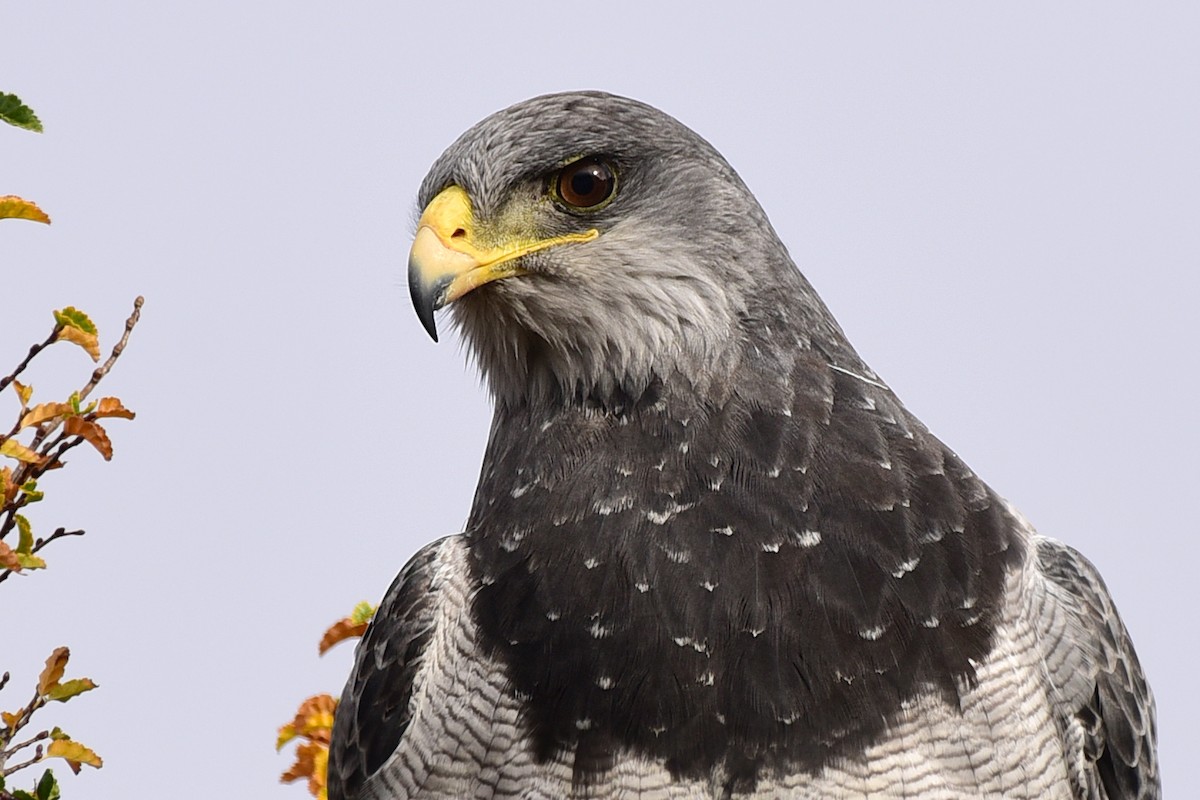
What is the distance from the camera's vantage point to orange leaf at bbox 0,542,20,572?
3846mm

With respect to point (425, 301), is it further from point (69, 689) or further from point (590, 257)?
point (69, 689)

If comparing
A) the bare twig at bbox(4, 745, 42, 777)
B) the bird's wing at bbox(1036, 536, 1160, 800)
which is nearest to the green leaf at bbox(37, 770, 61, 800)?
the bare twig at bbox(4, 745, 42, 777)

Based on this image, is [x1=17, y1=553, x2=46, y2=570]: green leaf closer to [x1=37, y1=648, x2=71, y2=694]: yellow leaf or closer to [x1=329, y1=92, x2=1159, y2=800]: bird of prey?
[x1=37, y1=648, x2=71, y2=694]: yellow leaf

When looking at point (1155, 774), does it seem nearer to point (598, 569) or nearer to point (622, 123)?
point (598, 569)

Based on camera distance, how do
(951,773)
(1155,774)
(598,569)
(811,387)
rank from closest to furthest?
1. (951,773)
2. (598,569)
3. (811,387)
4. (1155,774)

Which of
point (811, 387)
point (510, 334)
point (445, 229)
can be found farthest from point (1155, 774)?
point (445, 229)

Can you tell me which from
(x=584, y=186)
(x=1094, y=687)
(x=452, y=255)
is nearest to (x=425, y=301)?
(x=452, y=255)

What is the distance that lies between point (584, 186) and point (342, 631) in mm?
1833

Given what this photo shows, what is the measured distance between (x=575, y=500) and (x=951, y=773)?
1.41m

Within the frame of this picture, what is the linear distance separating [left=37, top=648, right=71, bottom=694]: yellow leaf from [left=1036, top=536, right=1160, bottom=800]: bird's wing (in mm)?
2954

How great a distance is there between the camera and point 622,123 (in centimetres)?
529

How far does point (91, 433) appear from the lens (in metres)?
4.25

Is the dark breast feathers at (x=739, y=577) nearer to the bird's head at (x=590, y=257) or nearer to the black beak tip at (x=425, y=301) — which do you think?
the bird's head at (x=590, y=257)

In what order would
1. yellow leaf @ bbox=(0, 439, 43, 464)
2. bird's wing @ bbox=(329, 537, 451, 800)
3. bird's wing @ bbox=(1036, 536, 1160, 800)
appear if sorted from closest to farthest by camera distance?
yellow leaf @ bbox=(0, 439, 43, 464)
bird's wing @ bbox=(1036, 536, 1160, 800)
bird's wing @ bbox=(329, 537, 451, 800)
